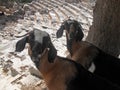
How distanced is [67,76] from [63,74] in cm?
6

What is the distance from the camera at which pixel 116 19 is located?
5.21m

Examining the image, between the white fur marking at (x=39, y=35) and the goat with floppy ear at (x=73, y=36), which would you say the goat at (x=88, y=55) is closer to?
the goat with floppy ear at (x=73, y=36)

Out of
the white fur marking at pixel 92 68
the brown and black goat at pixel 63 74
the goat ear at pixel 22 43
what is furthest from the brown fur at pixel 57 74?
the white fur marking at pixel 92 68

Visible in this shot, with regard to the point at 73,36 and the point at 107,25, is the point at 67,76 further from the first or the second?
the point at 107,25

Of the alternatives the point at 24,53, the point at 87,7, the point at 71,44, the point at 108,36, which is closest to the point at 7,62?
the point at 24,53

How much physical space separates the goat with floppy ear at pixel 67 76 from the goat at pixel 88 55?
50cm

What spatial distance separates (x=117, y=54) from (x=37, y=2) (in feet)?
18.0

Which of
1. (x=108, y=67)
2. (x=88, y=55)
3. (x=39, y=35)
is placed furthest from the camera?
(x=88, y=55)

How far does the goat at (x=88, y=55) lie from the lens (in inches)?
176

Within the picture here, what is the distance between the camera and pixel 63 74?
4.05 meters

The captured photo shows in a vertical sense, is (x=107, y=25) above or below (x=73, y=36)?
above

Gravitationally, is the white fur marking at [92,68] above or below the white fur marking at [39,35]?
below

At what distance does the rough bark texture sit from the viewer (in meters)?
5.20

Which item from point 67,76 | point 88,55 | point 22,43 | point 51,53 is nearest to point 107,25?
point 88,55
